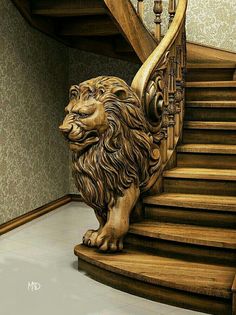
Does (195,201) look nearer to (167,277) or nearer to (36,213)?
(167,277)

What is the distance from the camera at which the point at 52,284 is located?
302 cm

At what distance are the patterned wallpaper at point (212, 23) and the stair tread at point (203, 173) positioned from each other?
Result: 2222mm

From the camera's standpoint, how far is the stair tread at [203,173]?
3340 mm

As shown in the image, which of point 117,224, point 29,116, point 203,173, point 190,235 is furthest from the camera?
point 29,116

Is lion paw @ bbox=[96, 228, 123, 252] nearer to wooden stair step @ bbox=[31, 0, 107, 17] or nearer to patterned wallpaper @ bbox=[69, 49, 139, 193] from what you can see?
wooden stair step @ bbox=[31, 0, 107, 17]

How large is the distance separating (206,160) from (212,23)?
2313 mm

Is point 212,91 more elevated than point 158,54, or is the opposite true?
point 158,54

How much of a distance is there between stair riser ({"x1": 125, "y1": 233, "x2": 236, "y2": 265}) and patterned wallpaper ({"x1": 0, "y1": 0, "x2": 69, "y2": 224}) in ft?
5.24

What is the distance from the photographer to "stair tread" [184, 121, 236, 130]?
3.79 m

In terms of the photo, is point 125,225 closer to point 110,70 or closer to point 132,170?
point 132,170

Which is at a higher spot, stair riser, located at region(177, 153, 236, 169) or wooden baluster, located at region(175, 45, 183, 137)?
wooden baluster, located at region(175, 45, 183, 137)

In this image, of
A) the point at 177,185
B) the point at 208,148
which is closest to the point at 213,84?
→ the point at 208,148
